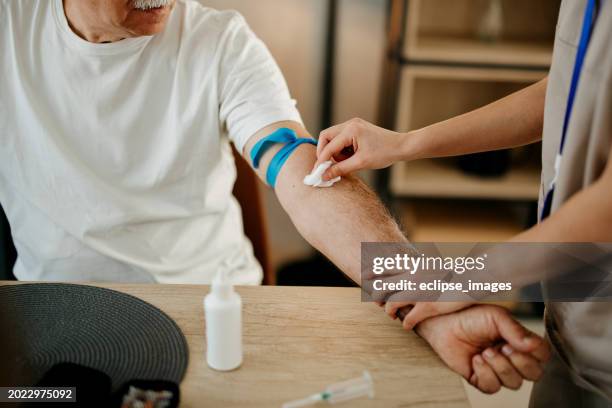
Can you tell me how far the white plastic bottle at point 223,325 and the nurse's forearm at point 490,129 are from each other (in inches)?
18.1

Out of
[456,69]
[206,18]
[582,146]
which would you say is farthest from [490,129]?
[456,69]

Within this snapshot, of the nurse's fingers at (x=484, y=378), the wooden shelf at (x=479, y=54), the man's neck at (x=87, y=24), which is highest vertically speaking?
the man's neck at (x=87, y=24)

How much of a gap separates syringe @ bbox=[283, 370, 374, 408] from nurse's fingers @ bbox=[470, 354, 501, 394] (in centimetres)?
15

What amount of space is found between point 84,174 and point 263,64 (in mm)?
447

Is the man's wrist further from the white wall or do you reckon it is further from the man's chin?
the white wall

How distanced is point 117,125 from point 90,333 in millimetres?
562

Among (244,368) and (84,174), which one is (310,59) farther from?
(244,368)

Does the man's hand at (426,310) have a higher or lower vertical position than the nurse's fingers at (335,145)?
lower

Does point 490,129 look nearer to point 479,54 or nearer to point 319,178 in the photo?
point 319,178

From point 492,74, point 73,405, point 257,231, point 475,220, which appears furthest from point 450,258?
point 475,220

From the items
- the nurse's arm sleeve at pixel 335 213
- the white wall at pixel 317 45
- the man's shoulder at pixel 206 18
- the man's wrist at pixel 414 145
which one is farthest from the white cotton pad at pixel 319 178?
Answer: the white wall at pixel 317 45

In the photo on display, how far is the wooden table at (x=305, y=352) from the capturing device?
0.76m

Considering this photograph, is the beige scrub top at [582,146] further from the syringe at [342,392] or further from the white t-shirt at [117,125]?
the white t-shirt at [117,125]

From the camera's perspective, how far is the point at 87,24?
125 centimetres
